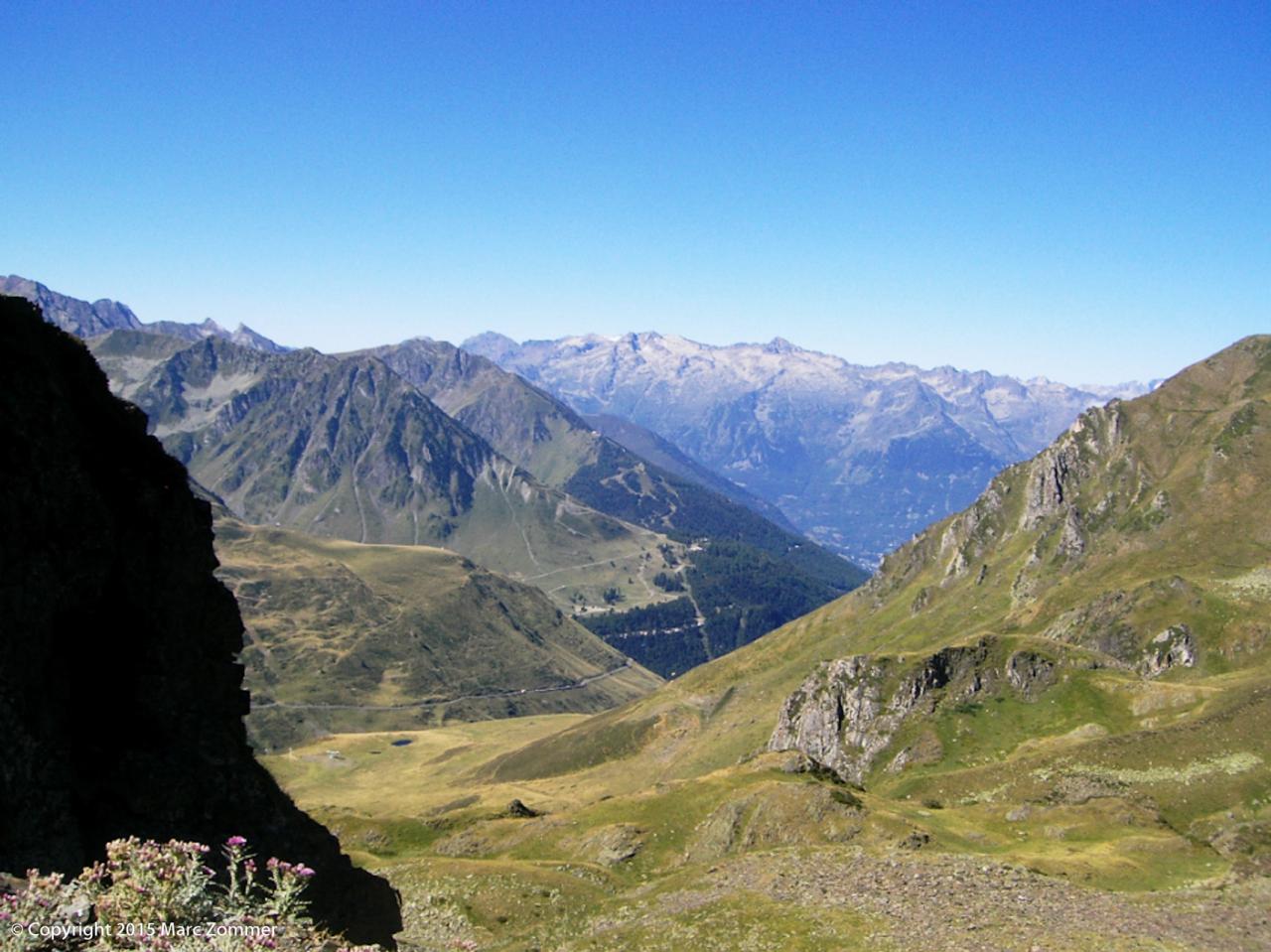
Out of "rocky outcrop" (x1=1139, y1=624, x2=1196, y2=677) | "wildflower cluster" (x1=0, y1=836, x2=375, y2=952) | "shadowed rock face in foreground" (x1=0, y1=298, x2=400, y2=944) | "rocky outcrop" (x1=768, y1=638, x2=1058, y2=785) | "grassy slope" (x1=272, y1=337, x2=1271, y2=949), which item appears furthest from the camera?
"rocky outcrop" (x1=1139, y1=624, x2=1196, y2=677)

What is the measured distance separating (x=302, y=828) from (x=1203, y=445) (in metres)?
213

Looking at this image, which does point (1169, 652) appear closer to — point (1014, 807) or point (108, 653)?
point (1014, 807)

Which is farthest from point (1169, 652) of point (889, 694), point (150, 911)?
point (150, 911)

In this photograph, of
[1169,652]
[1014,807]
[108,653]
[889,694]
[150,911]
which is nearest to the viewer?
[150,911]

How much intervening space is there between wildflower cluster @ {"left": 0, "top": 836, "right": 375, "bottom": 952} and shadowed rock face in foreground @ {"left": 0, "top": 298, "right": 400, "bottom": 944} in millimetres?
15874

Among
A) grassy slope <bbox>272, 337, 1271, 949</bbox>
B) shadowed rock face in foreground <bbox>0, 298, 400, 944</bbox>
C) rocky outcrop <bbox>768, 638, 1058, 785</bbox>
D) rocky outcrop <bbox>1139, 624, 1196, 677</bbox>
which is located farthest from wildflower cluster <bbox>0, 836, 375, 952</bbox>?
rocky outcrop <bbox>1139, 624, 1196, 677</bbox>

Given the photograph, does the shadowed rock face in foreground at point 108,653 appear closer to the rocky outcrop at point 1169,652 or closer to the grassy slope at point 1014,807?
the grassy slope at point 1014,807

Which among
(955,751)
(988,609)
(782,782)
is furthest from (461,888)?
(988,609)

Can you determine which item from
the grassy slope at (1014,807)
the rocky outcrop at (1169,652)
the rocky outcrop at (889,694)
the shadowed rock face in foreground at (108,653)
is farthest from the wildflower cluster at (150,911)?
the rocky outcrop at (1169,652)

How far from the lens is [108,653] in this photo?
36.2m

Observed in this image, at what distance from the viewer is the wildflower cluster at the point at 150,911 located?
44.7ft

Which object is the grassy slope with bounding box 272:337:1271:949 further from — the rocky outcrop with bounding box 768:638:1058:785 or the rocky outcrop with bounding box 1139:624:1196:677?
the rocky outcrop with bounding box 768:638:1058:785

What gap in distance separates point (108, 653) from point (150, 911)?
26.1m

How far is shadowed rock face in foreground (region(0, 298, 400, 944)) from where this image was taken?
30062 mm
